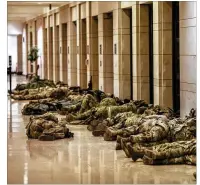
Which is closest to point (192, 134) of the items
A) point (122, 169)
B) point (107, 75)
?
point (122, 169)

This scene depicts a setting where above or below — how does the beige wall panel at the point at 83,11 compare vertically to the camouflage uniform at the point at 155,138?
above

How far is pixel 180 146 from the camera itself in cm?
1185

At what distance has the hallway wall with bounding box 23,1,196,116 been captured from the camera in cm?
1703

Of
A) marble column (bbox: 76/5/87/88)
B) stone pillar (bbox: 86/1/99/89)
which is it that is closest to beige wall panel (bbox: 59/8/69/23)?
marble column (bbox: 76/5/87/88)

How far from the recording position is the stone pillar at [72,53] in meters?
34.1

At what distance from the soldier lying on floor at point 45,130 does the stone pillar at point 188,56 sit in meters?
3.49

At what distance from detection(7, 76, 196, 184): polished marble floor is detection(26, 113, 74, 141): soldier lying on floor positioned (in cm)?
24

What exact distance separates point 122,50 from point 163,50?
4.85 m

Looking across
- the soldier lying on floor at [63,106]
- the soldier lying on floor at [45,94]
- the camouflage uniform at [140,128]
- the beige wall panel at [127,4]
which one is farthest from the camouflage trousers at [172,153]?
the soldier lying on floor at [45,94]

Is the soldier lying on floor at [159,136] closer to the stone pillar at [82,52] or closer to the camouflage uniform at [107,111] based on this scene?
the camouflage uniform at [107,111]

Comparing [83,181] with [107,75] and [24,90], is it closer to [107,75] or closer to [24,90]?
[107,75]

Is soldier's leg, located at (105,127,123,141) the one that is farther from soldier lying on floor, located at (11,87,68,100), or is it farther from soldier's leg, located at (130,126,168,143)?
soldier lying on floor, located at (11,87,68,100)

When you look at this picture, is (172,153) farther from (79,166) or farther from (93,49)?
(93,49)
